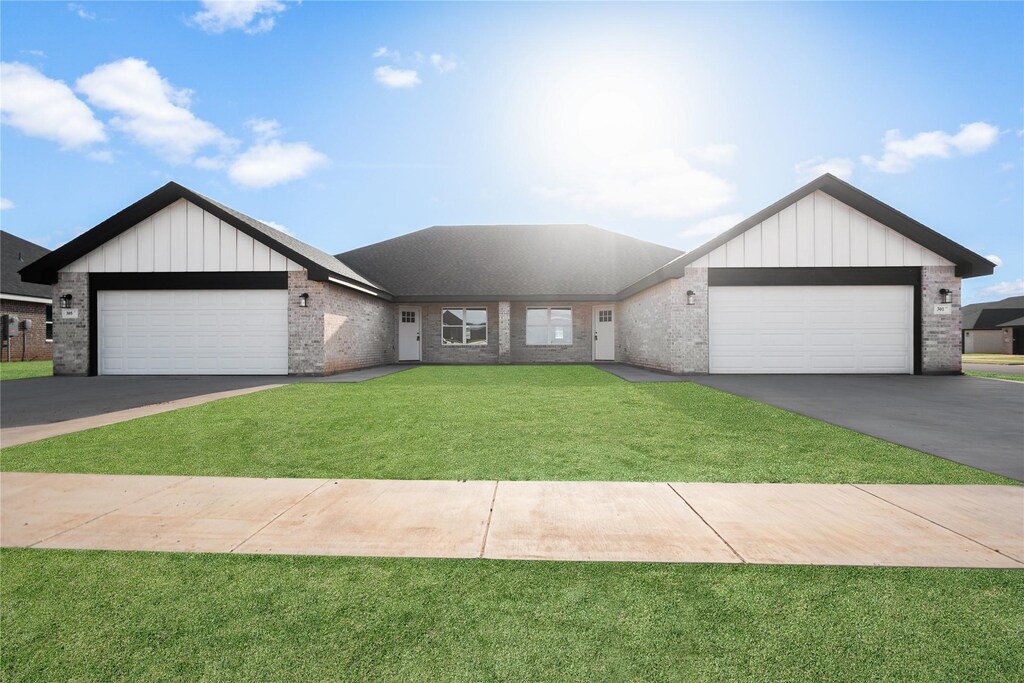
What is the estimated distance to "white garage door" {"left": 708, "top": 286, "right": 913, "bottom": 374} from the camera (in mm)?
14883

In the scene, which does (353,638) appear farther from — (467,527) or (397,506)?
(397,506)

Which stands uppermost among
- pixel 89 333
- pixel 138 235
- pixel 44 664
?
pixel 138 235

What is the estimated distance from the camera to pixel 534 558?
2.93 m

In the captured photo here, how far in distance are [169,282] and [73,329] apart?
3583 millimetres

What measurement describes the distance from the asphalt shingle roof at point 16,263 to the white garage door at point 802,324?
30473 millimetres

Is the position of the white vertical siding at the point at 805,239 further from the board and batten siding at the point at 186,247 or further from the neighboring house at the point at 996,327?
the neighboring house at the point at 996,327

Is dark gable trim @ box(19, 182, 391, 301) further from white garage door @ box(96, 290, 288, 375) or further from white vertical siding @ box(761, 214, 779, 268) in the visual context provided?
white vertical siding @ box(761, 214, 779, 268)

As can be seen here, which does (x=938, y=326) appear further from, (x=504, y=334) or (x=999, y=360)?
(x=999, y=360)

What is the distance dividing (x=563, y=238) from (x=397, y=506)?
2368 centimetres

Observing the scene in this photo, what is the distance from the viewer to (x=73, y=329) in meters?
15.8

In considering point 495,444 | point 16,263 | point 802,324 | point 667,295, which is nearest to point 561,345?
point 667,295

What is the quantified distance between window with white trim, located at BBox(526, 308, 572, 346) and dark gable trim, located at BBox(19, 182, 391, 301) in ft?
31.0

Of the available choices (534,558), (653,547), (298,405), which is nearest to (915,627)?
(653,547)

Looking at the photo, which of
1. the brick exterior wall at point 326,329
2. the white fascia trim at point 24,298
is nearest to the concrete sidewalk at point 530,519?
the brick exterior wall at point 326,329
